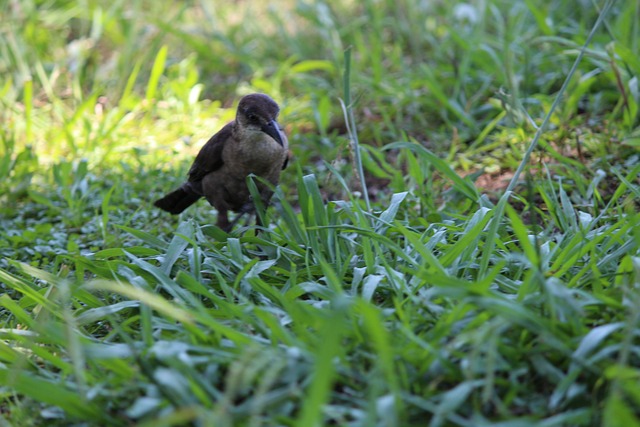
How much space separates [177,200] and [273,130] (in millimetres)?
817

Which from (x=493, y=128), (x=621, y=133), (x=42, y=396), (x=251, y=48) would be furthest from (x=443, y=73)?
(x=42, y=396)

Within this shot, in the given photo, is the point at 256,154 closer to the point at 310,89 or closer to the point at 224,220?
the point at 224,220

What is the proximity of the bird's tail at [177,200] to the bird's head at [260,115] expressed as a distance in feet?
1.97

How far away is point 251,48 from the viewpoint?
7.12 m

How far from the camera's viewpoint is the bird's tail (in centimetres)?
415

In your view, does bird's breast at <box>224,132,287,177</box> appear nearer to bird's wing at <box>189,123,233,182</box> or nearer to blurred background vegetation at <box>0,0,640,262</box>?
bird's wing at <box>189,123,233,182</box>

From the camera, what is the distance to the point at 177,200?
13.8 feet

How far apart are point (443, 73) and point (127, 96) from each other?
2.32 metres

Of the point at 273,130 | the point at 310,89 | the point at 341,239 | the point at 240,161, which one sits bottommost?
the point at 341,239

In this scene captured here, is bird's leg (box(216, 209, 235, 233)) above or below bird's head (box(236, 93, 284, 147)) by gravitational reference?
below

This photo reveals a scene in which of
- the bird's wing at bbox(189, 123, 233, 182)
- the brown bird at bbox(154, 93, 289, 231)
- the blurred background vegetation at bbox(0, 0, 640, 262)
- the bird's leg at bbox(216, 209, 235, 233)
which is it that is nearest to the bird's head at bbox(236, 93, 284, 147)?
the brown bird at bbox(154, 93, 289, 231)

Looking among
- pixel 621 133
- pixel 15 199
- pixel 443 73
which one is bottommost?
pixel 621 133

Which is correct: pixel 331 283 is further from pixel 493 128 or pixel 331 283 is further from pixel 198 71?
pixel 198 71

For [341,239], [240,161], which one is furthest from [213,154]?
[341,239]
